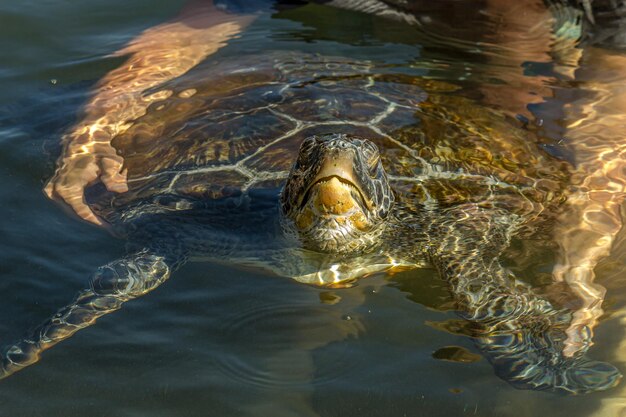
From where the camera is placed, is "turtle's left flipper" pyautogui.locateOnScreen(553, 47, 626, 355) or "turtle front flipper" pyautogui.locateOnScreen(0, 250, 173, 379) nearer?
"turtle front flipper" pyautogui.locateOnScreen(0, 250, 173, 379)

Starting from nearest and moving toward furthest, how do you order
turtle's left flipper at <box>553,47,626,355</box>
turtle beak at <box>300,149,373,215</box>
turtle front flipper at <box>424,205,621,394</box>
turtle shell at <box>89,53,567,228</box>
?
turtle front flipper at <box>424,205,621,394</box> < turtle beak at <box>300,149,373,215</box> < turtle's left flipper at <box>553,47,626,355</box> < turtle shell at <box>89,53,567,228</box>

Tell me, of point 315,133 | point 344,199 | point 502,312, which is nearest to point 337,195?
point 344,199

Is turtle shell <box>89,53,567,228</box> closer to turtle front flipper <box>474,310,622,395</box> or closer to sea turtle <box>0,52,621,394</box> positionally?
sea turtle <box>0,52,621,394</box>

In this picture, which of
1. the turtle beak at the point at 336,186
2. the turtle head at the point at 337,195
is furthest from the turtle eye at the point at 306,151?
the turtle beak at the point at 336,186

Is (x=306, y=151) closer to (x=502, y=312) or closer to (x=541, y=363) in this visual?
(x=502, y=312)

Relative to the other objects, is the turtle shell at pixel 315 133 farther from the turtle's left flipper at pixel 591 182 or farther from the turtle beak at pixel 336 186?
the turtle beak at pixel 336 186

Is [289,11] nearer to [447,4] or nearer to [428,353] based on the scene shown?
[447,4]

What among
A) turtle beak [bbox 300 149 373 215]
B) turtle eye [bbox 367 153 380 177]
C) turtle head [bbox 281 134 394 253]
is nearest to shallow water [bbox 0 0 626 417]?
turtle head [bbox 281 134 394 253]

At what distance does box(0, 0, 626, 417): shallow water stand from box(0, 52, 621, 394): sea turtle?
98mm

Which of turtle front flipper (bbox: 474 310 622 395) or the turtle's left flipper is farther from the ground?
the turtle's left flipper

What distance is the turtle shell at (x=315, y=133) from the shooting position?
427cm

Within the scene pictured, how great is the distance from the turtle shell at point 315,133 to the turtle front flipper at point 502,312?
19 centimetres

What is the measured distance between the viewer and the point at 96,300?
3.70 m

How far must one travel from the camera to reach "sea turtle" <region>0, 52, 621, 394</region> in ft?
11.8
